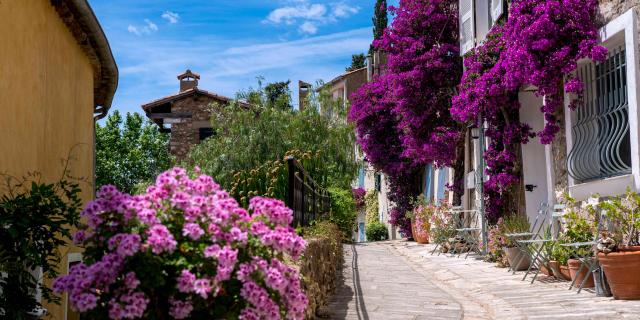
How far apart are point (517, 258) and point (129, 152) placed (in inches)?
1424

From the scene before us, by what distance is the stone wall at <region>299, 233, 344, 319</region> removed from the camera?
214 inches

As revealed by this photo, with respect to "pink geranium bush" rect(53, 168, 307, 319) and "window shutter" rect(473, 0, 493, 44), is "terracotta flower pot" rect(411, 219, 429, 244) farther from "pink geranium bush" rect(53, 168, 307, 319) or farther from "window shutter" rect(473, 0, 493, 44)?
"pink geranium bush" rect(53, 168, 307, 319)

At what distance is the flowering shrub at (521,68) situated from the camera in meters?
8.82

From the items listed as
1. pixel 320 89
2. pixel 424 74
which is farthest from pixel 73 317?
pixel 320 89

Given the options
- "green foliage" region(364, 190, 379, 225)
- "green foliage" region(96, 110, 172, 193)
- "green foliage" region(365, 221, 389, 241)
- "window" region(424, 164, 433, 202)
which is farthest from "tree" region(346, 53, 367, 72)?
"window" region(424, 164, 433, 202)

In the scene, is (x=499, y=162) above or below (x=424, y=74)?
below

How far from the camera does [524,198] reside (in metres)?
12.5

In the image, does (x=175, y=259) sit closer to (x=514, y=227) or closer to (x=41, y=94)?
(x=41, y=94)

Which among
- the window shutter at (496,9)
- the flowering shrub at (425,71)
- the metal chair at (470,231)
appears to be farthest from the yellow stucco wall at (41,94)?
the flowering shrub at (425,71)

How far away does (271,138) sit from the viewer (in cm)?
2216

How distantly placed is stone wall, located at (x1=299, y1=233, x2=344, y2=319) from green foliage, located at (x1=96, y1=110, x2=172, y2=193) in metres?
35.6

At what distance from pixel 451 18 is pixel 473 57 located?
461 centimetres

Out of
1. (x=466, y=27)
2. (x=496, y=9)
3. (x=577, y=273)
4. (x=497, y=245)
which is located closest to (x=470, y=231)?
(x=497, y=245)

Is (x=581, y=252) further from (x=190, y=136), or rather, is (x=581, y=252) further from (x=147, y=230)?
(x=190, y=136)
